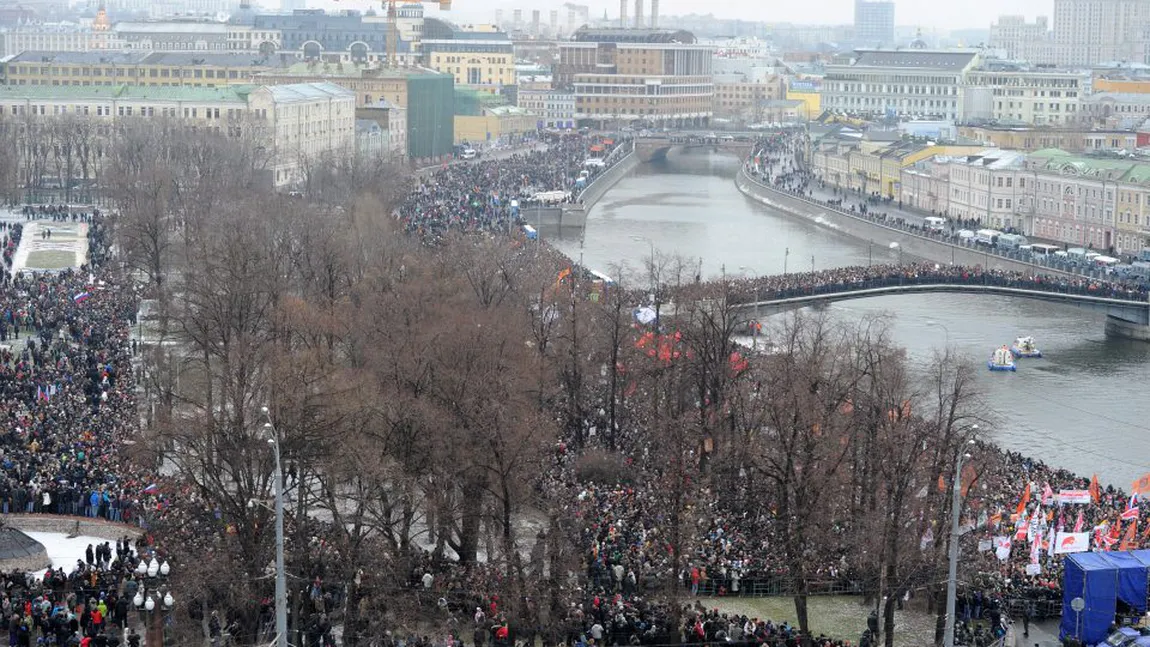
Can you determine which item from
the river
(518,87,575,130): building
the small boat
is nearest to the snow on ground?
the river

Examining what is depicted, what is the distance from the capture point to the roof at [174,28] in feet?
458

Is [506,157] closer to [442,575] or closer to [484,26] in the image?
[484,26]

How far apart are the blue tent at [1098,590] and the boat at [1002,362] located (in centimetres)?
2111

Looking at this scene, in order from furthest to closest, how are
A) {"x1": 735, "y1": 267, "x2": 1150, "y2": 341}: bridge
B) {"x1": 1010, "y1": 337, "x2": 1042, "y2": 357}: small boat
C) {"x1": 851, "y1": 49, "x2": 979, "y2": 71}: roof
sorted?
{"x1": 851, "y1": 49, "x2": 979, "y2": 71}: roof < {"x1": 735, "y1": 267, "x2": 1150, "y2": 341}: bridge < {"x1": 1010, "y1": 337, "x2": 1042, "y2": 357}: small boat

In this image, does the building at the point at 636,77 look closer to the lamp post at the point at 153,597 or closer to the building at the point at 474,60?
the building at the point at 474,60

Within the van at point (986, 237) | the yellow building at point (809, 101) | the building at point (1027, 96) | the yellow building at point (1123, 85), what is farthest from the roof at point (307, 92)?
the yellow building at point (809, 101)

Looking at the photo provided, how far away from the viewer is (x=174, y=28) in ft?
465

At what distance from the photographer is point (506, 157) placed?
9850cm

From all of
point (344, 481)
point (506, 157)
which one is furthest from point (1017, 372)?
point (506, 157)

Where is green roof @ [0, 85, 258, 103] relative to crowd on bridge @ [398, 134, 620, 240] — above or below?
above

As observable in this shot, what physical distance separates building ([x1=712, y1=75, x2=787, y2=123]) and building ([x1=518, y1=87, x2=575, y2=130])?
19908 mm

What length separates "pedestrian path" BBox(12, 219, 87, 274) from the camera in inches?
1828

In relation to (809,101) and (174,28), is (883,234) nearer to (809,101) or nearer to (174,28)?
(809,101)

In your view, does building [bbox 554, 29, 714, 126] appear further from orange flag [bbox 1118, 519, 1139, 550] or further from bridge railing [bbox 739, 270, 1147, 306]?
orange flag [bbox 1118, 519, 1139, 550]
